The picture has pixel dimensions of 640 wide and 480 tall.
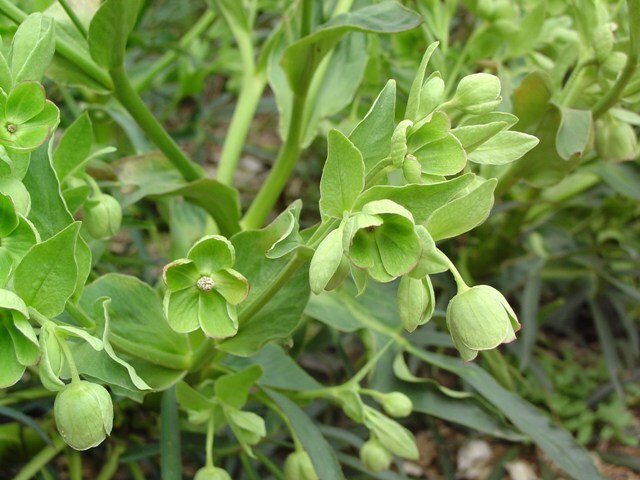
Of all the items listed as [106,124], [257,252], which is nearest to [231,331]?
[257,252]

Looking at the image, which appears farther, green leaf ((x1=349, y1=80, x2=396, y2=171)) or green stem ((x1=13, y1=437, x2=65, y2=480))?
green stem ((x1=13, y1=437, x2=65, y2=480))

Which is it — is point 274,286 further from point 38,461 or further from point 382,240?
point 38,461

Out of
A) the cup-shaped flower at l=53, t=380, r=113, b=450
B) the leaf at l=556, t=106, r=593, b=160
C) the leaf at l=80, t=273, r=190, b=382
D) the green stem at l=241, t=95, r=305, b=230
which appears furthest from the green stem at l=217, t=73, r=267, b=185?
the cup-shaped flower at l=53, t=380, r=113, b=450

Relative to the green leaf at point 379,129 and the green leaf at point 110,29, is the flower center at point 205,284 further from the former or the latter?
the green leaf at point 110,29

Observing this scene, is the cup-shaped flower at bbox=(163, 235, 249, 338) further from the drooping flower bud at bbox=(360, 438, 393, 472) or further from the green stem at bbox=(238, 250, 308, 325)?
the drooping flower bud at bbox=(360, 438, 393, 472)

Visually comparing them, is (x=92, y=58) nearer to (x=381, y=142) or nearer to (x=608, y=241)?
(x=381, y=142)

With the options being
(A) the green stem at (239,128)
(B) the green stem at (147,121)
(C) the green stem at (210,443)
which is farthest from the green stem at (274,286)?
(A) the green stem at (239,128)
